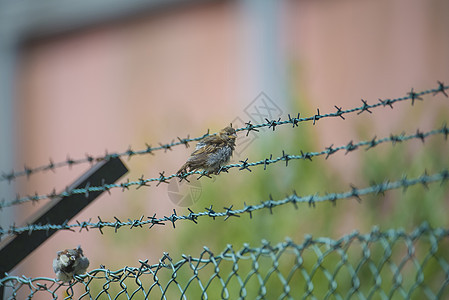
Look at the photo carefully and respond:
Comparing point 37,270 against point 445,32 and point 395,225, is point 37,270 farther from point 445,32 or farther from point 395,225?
point 445,32

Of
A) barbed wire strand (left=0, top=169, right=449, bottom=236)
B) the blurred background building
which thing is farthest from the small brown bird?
the blurred background building

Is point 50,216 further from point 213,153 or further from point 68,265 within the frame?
point 213,153

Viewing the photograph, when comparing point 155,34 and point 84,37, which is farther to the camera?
point 84,37

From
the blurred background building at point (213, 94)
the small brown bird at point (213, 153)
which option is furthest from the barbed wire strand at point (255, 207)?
the blurred background building at point (213, 94)

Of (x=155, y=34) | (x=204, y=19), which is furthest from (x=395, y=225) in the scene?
(x=155, y=34)

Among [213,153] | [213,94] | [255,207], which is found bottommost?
[255,207]

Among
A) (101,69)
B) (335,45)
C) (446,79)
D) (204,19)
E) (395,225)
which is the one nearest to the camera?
(395,225)

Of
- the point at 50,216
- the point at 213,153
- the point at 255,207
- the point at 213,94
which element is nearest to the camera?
the point at 255,207

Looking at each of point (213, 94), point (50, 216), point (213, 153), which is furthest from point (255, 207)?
point (213, 94)
